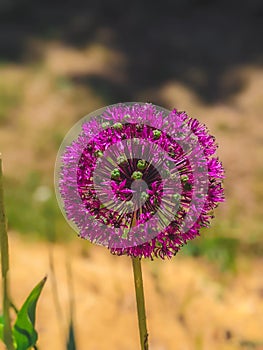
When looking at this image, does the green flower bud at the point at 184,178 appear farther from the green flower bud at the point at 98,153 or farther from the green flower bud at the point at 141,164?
the green flower bud at the point at 98,153

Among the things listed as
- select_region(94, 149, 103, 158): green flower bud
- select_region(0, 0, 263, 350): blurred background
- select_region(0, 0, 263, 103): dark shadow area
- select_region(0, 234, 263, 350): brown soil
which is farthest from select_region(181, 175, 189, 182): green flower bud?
select_region(0, 0, 263, 103): dark shadow area

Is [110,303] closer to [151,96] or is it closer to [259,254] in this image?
[259,254]

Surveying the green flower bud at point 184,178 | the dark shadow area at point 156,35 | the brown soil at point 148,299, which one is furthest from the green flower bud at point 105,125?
the dark shadow area at point 156,35

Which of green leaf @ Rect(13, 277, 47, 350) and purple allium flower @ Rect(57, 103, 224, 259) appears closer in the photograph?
purple allium flower @ Rect(57, 103, 224, 259)

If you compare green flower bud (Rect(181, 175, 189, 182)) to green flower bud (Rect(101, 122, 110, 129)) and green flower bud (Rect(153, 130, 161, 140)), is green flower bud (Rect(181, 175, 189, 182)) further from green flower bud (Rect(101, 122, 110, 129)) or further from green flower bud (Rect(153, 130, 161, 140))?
green flower bud (Rect(101, 122, 110, 129))

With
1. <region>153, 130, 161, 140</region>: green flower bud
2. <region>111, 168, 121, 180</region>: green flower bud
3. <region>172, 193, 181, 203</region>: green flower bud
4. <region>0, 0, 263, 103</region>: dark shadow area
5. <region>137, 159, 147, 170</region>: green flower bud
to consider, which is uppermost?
<region>0, 0, 263, 103</region>: dark shadow area

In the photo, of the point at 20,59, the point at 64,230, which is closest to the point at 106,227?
the point at 64,230
